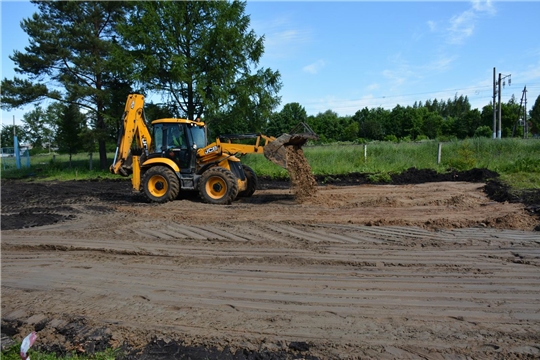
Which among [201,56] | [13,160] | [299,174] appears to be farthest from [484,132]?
[13,160]

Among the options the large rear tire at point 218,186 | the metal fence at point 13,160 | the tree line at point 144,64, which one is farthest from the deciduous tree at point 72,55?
the large rear tire at point 218,186

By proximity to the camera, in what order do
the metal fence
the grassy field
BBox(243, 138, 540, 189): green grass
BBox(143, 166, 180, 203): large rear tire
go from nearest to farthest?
BBox(143, 166, 180, 203): large rear tire < the grassy field < BBox(243, 138, 540, 189): green grass < the metal fence

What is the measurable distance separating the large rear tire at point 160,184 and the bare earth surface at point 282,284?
192 cm

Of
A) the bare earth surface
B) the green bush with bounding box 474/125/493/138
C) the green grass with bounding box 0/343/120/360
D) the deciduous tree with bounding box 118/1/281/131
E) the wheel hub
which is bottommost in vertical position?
the green grass with bounding box 0/343/120/360

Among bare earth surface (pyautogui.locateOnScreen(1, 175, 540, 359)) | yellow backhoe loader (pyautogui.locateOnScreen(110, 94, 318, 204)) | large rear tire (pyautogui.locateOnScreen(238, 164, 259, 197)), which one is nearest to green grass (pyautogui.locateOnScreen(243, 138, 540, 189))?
large rear tire (pyautogui.locateOnScreen(238, 164, 259, 197))

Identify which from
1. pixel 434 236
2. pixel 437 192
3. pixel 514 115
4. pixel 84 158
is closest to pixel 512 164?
pixel 437 192

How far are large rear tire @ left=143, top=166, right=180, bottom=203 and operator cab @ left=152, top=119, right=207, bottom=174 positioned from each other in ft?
1.41

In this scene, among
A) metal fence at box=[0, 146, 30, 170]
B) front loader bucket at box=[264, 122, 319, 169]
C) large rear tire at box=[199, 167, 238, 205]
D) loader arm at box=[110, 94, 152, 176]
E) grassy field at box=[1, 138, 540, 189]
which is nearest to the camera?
front loader bucket at box=[264, 122, 319, 169]

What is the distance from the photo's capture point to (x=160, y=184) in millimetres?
12531

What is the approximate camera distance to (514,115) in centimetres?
5041

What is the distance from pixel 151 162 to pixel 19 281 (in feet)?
22.1

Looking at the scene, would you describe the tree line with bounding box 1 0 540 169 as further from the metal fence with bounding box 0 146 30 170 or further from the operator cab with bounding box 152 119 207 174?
the operator cab with bounding box 152 119 207 174

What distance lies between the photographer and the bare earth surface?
4.01 meters

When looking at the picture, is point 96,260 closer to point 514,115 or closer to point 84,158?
point 84,158
